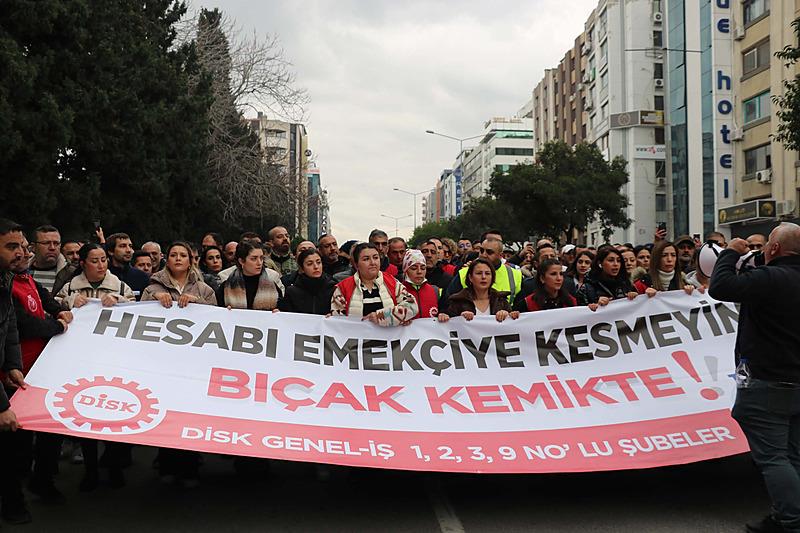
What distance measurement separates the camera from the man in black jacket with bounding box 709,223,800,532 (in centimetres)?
413

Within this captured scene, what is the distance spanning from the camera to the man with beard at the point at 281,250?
9273 mm

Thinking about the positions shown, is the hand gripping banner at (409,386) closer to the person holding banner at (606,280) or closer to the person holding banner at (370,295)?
the person holding banner at (370,295)

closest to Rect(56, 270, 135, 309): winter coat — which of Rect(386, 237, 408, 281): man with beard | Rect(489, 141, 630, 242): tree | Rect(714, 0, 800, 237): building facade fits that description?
Rect(386, 237, 408, 281): man with beard

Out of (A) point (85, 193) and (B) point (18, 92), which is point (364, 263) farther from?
(A) point (85, 193)

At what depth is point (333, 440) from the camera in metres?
4.81

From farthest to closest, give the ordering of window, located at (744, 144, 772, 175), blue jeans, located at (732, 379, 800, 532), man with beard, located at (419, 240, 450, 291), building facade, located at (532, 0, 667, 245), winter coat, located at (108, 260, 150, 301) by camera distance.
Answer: building facade, located at (532, 0, 667, 245), window, located at (744, 144, 772, 175), man with beard, located at (419, 240, 450, 291), winter coat, located at (108, 260, 150, 301), blue jeans, located at (732, 379, 800, 532)

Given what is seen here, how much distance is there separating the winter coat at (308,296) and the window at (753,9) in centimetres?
3143

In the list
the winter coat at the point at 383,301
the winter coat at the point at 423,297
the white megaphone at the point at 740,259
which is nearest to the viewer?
the white megaphone at the point at 740,259

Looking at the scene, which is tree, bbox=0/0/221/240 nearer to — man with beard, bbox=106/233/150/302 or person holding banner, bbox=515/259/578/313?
man with beard, bbox=106/233/150/302

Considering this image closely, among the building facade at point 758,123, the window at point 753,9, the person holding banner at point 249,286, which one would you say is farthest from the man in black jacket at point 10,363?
the window at point 753,9

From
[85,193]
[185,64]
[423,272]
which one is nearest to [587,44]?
[185,64]

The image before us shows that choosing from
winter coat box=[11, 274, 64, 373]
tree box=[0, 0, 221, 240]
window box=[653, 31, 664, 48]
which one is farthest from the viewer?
window box=[653, 31, 664, 48]

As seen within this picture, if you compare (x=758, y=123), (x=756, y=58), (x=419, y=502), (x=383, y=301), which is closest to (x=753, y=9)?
(x=756, y=58)

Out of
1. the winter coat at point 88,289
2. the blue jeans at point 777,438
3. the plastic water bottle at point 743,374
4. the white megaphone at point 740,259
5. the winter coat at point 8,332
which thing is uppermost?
the white megaphone at point 740,259
